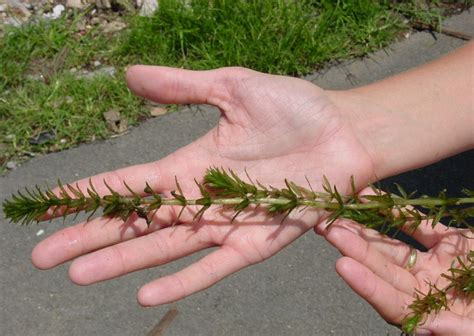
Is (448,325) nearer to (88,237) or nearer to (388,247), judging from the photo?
(388,247)

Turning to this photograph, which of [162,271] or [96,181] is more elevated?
[96,181]

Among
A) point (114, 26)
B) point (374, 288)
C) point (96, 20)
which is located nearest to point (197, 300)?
point (374, 288)

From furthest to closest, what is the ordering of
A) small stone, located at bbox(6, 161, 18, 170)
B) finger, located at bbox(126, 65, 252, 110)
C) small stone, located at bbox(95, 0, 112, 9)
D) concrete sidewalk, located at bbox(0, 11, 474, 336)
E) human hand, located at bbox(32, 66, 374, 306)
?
1. small stone, located at bbox(95, 0, 112, 9)
2. small stone, located at bbox(6, 161, 18, 170)
3. concrete sidewalk, located at bbox(0, 11, 474, 336)
4. finger, located at bbox(126, 65, 252, 110)
5. human hand, located at bbox(32, 66, 374, 306)

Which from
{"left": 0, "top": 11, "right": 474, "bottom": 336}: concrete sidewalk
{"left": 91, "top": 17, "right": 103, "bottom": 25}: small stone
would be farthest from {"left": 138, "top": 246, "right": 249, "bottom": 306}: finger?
{"left": 91, "top": 17, "right": 103, "bottom": 25}: small stone

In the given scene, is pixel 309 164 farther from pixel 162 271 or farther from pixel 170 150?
pixel 170 150

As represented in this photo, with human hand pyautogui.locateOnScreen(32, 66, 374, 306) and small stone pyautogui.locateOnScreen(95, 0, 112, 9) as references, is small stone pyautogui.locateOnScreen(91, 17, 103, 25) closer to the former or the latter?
small stone pyautogui.locateOnScreen(95, 0, 112, 9)

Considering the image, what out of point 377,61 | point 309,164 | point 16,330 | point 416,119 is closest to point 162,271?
point 16,330

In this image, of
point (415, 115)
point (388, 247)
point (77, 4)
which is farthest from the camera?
point (77, 4)
